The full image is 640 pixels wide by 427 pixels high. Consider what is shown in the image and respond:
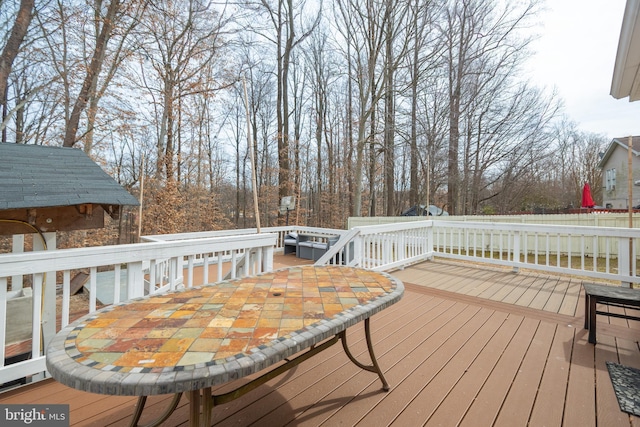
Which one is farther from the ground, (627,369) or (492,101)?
(492,101)

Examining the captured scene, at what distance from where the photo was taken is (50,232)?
2621 millimetres

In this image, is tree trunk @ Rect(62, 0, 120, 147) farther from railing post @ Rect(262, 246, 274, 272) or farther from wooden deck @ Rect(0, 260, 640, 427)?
wooden deck @ Rect(0, 260, 640, 427)

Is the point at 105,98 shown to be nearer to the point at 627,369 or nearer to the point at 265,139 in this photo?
the point at 265,139

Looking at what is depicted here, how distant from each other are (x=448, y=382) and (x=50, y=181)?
3652 millimetres

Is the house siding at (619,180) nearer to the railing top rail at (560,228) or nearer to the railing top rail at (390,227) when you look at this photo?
the railing top rail at (560,228)

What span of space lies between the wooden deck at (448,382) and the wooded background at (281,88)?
520cm

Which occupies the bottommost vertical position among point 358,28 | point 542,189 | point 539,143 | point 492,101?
point 542,189

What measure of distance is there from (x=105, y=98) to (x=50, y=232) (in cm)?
753

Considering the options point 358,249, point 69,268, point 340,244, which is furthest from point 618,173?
point 69,268

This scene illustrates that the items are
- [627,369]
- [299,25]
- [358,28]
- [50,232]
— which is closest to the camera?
[627,369]

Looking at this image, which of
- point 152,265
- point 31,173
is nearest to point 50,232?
point 31,173

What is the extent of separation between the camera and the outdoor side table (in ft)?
2.63

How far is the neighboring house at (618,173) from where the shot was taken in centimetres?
1518

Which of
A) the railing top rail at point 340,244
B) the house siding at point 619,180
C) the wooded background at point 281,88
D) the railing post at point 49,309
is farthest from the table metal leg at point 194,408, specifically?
the house siding at point 619,180
